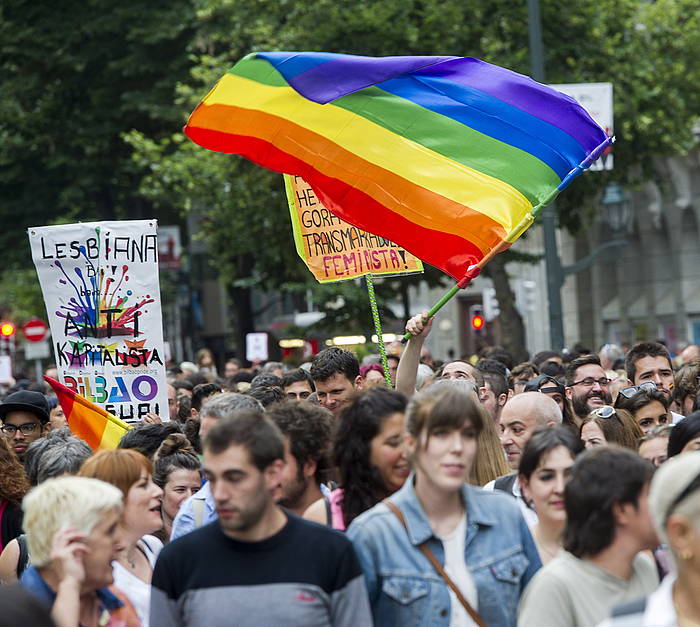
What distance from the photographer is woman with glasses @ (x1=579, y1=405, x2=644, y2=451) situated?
760 centimetres

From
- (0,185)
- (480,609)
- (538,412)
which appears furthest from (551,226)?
(0,185)

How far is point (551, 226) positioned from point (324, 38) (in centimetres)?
660

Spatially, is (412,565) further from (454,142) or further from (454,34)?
(454,34)

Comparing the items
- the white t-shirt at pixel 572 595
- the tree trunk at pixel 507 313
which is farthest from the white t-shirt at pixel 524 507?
the tree trunk at pixel 507 313

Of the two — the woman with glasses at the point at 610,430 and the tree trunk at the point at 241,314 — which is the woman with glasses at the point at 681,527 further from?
the tree trunk at the point at 241,314

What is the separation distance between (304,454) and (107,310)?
4566 mm

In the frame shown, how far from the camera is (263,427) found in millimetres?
4727

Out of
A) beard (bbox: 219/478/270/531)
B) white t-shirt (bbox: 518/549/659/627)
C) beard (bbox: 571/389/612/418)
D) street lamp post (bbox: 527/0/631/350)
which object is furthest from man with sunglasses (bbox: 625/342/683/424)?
street lamp post (bbox: 527/0/631/350)

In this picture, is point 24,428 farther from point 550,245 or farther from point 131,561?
point 550,245

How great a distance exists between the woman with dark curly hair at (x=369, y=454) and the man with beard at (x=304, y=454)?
409 millimetres

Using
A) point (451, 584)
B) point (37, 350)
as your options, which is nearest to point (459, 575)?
point (451, 584)

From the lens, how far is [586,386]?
33.8ft

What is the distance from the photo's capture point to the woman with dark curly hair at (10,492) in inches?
282

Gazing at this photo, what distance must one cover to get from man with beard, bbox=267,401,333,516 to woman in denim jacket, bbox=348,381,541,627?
927 millimetres
